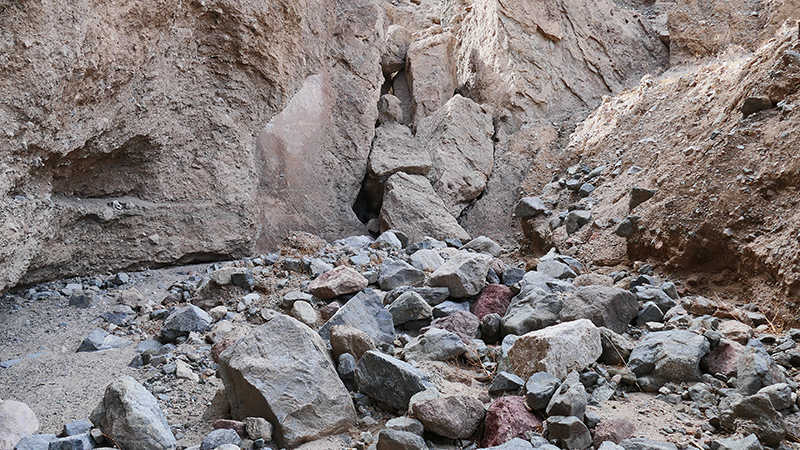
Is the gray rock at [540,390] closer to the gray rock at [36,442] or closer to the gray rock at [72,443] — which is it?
the gray rock at [72,443]

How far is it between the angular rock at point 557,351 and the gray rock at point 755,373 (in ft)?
1.87

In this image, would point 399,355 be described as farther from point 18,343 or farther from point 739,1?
point 739,1

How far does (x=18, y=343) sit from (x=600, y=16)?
7.13 m

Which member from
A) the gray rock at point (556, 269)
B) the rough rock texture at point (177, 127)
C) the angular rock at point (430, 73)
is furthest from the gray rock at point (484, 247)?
the angular rock at point (430, 73)

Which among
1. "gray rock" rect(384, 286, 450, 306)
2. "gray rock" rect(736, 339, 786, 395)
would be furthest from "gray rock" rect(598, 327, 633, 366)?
"gray rock" rect(384, 286, 450, 306)

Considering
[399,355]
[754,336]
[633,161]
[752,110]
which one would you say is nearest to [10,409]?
[399,355]

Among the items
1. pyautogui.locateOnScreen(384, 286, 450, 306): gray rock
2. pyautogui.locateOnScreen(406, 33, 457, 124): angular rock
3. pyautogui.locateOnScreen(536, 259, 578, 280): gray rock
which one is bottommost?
pyautogui.locateOnScreen(384, 286, 450, 306): gray rock

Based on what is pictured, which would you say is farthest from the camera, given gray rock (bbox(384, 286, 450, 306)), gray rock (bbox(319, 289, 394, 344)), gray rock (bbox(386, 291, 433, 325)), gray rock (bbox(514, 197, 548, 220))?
gray rock (bbox(514, 197, 548, 220))

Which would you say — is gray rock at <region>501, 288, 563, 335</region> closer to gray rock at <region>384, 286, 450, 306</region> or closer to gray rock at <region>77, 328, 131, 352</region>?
gray rock at <region>384, 286, 450, 306</region>

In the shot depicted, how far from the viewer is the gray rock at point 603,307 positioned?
307 cm

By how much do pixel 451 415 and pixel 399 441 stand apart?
9.3 inches

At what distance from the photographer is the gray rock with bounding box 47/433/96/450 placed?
2160 mm

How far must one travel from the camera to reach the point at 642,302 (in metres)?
3.36

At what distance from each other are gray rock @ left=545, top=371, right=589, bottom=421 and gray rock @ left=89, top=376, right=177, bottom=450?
1426mm
